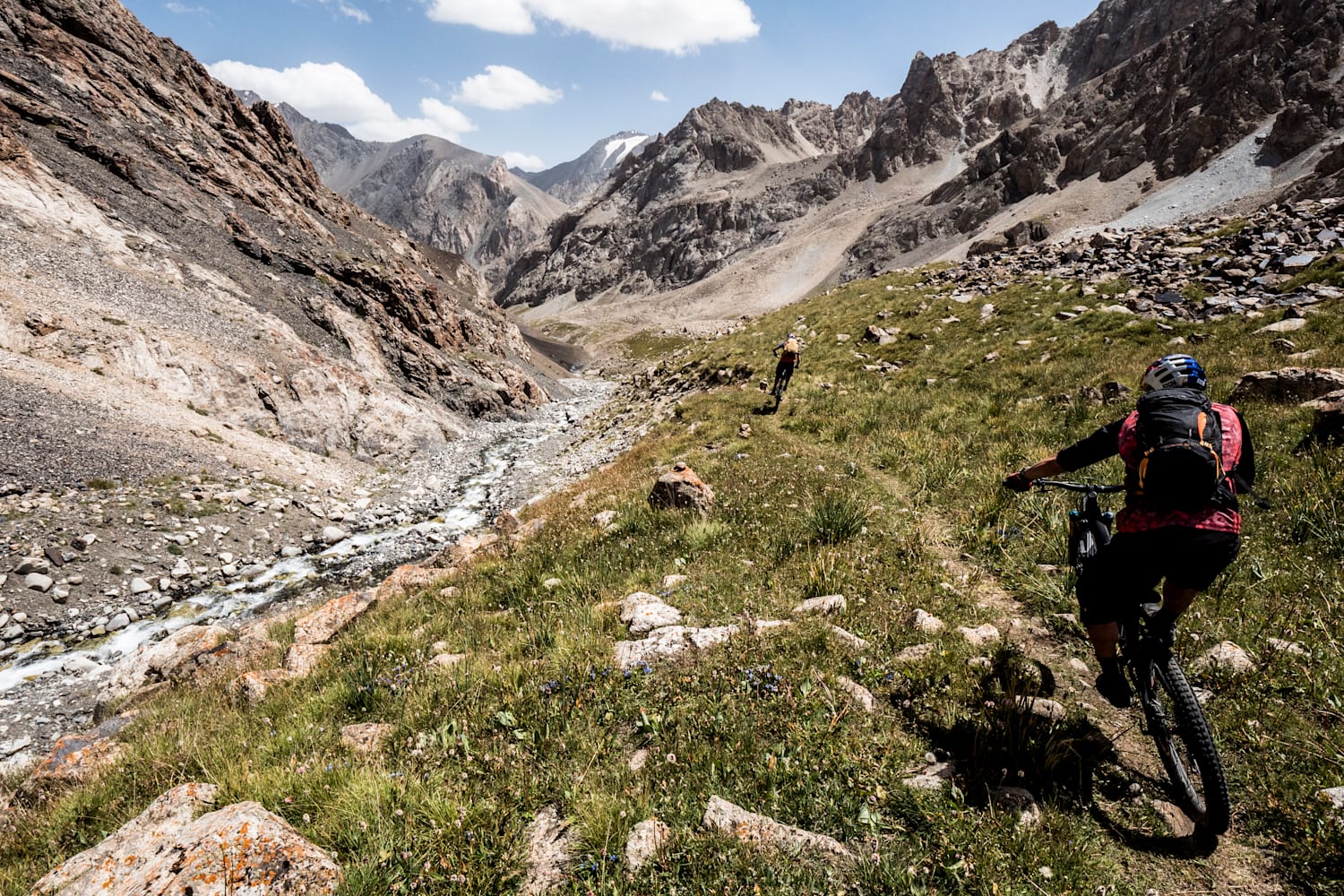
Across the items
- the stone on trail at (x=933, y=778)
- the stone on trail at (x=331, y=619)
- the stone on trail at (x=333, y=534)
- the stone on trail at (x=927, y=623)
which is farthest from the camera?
the stone on trail at (x=333, y=534)

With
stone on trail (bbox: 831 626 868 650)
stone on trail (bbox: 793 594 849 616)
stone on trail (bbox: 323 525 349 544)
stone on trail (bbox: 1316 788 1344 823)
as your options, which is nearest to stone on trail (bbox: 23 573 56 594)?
stone on trail (bbox: 323 525 349 544)

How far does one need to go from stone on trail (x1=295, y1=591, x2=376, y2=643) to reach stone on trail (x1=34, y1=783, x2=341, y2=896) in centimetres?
526

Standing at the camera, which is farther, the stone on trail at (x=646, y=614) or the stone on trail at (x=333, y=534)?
the stone on trail at (x=333, y=534)

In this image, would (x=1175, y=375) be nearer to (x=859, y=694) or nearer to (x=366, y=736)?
(x=859, y=694)

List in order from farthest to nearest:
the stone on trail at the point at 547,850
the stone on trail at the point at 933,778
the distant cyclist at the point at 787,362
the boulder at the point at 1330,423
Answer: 1. the distant cyclist at the point at 787,362
2. the boulder at the point at 1330,423
3. the stone on trail at the point at 933,778
4. the stone on trail at the point at 547,850

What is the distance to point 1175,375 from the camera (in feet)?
15.3

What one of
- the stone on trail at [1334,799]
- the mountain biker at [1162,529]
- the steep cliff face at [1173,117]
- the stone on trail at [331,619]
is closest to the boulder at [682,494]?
the stone on trail at [331,619]

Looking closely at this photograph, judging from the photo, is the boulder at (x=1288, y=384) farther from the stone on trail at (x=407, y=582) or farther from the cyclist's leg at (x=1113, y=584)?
the stone on trail at (x=407, y=582)

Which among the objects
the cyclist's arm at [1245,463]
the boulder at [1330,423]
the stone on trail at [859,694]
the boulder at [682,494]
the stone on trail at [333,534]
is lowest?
the stone on trail at [333,534]

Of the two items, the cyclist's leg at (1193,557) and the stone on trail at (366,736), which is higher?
the cyclist's leg at (1193,557)

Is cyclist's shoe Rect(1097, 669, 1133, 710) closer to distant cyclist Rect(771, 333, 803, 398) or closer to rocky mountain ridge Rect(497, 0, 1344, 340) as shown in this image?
distant cyclist Rect(771, 333, 803, 398)

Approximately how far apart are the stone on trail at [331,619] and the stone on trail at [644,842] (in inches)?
274

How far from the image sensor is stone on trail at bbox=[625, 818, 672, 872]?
350 centimetres

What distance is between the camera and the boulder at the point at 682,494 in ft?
33.2
